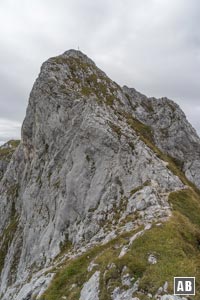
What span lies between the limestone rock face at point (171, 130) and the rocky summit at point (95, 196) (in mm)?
258

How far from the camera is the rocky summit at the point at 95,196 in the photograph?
2688cm

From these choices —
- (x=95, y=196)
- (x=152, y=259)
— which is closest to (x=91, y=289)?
(x=152, y=259)

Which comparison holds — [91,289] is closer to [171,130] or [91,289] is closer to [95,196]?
[95,196]

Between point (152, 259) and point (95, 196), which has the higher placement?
point (95, 196)

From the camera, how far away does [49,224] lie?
58.8m

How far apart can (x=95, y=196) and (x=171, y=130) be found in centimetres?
3728

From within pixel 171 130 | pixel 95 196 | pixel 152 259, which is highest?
pixel 171 130

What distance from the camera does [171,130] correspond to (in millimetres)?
81000

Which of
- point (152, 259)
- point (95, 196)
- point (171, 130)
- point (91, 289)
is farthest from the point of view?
point (171, 130)

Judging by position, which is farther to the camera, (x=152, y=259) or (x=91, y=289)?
(x=91, y=289)

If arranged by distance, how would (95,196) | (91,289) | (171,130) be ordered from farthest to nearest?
(171,130) < (95,196) < (91,289)

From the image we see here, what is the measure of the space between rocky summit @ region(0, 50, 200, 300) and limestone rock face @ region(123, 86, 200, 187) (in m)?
0.26

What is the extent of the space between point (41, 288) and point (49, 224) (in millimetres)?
26648

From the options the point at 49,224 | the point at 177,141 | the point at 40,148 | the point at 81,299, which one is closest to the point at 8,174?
the point at 40,148
